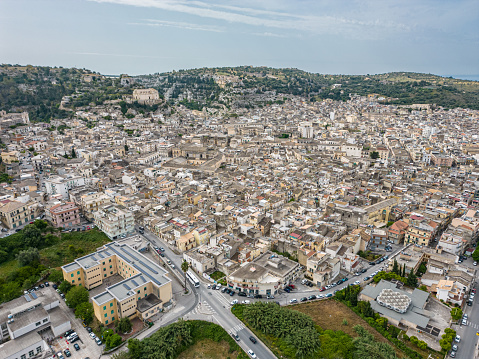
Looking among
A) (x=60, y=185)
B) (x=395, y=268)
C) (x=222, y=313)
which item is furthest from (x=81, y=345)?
(x=395, y=268)

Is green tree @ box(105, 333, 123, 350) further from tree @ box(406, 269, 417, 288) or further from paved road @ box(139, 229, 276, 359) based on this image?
tree @ box(406, 269, 417, 288)

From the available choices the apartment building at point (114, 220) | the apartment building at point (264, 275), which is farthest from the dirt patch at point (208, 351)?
the apartment building at point (114, 220)

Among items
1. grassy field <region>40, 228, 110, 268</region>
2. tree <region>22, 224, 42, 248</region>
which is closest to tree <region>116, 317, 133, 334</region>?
grassy field <region>40, 228, 110, 268</region>

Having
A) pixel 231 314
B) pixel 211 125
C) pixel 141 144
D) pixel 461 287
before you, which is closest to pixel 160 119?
pixel 211 125

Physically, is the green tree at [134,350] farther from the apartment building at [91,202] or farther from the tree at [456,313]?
the tree at [456,313]

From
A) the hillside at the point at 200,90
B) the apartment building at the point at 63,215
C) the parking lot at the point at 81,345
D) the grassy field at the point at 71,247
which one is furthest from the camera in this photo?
the hillside at the point at 200,90
